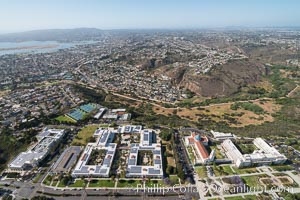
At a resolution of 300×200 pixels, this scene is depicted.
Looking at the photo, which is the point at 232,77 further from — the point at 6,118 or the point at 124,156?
the point at 6,118

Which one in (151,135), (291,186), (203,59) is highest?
(203,59)

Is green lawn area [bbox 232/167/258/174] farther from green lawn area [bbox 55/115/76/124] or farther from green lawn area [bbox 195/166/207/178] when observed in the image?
green lawn area [bbox 55/115/76/124]

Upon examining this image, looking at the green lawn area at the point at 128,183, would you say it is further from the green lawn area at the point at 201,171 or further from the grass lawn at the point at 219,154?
the grass lawn at the point at 219,154

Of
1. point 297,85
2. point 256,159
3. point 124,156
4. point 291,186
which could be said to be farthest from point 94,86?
point 297,85

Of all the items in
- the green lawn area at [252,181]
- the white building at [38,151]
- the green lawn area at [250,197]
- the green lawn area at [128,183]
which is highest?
the white building at [38,151]

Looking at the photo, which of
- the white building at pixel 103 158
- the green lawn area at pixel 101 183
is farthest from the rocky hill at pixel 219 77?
the green lawn area at pixel 101 183

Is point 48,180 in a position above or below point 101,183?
above

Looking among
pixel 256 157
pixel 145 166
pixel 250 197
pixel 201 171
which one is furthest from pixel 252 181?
pixel 145 166

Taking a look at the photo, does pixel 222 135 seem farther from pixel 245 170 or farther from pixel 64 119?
pixel 64 119
